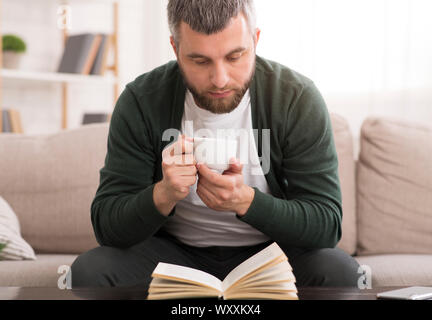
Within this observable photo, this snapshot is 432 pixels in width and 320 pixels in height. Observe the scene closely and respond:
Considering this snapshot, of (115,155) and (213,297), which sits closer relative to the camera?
(213,297)

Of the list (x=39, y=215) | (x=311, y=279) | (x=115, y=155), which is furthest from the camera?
(x=39, y=215)

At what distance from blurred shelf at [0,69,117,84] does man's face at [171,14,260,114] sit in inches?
74.0

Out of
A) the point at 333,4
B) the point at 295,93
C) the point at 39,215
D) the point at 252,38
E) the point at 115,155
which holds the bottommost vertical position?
the point at 39,215

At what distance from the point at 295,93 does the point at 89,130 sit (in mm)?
898

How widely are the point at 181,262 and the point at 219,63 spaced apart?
0.51 metres

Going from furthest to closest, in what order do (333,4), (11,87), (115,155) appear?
1. (11,87)
2. (333,4)
3. (115,155)

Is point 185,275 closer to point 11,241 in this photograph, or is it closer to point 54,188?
point 11,241

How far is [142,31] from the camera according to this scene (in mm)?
3557

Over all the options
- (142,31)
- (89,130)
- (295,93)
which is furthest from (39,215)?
(142,31)

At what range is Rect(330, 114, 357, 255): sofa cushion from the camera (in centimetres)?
187

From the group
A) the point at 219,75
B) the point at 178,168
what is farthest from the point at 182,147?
the point at 219,75

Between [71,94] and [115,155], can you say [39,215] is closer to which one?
[115,155]

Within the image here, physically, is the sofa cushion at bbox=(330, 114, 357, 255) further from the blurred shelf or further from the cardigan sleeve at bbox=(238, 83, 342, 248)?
the blurred shelf
